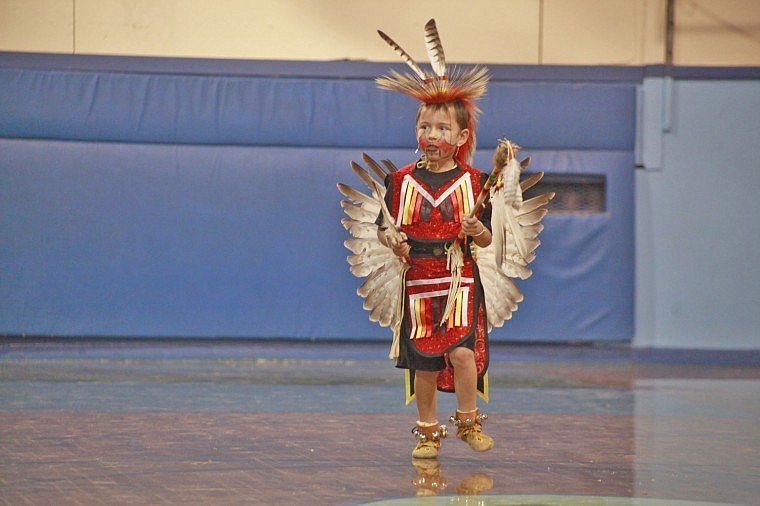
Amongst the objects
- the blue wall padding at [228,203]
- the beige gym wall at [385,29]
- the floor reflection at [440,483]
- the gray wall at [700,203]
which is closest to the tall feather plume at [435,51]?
the floor reflection at [440,483]

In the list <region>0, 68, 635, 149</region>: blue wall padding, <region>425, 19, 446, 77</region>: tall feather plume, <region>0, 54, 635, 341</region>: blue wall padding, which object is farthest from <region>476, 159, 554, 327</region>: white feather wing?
<region>0, 68, 635, 149</region>: blue wall padding

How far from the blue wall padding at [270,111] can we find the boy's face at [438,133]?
504 centimetres

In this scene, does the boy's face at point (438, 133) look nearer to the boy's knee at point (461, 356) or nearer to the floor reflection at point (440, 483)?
the boy's knee at point (461, 356)

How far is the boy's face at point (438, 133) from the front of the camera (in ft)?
15.7

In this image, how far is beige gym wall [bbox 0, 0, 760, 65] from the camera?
10.1 meters

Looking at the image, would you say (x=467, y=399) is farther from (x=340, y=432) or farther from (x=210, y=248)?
(x=210, y=248)

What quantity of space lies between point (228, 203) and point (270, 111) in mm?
863

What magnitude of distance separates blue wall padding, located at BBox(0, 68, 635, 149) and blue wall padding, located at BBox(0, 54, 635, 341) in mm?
12

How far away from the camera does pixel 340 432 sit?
5.56 metres

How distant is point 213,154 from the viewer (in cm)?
979

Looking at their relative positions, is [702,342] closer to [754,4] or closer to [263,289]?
[754,4]

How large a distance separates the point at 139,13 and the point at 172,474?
6.55 metres

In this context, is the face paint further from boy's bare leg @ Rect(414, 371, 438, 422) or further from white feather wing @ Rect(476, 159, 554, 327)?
boy's bare leg @ Rect(414, 371, 438, 422)

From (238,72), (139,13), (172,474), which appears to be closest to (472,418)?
(172,474)
